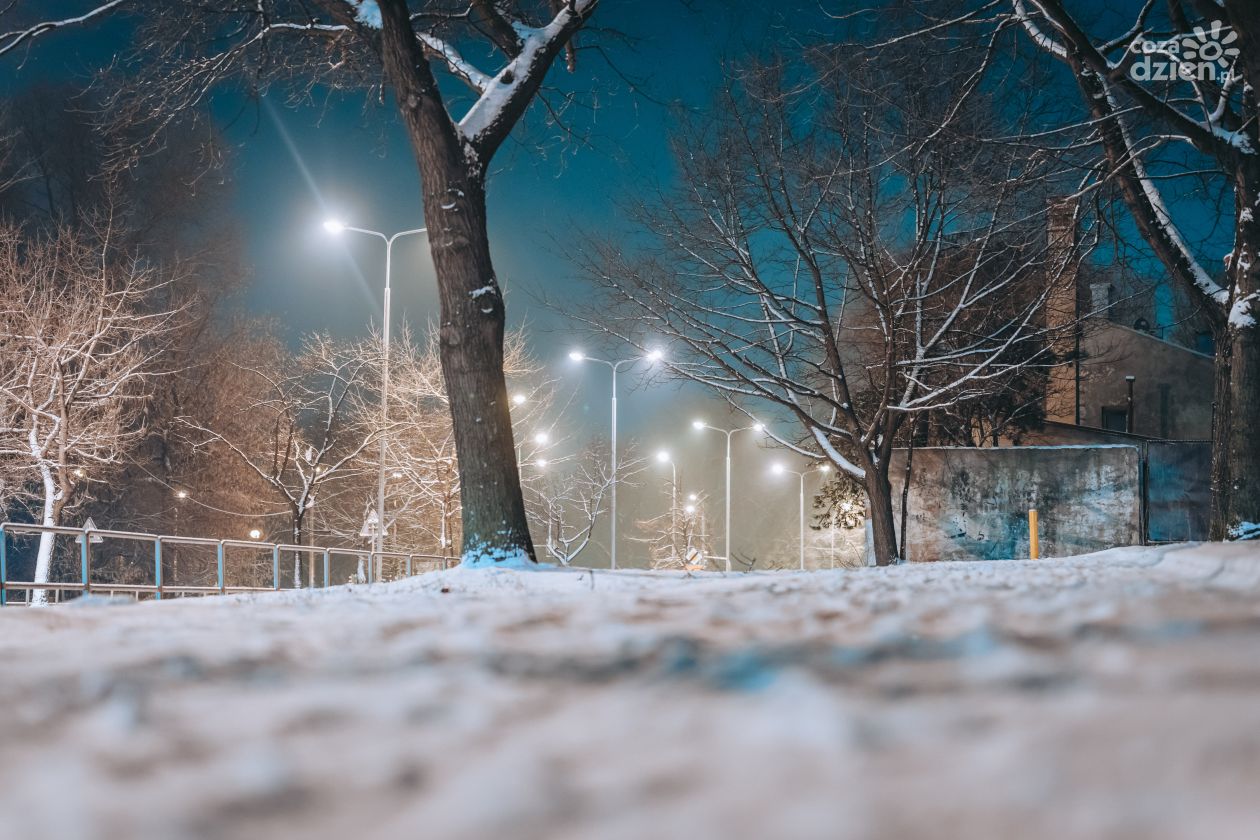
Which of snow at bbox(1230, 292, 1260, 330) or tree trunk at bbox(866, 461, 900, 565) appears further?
tree trunk at bbox(866, 461, 900, 565)

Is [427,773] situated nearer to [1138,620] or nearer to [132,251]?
[1138,620]

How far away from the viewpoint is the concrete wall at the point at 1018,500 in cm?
1598

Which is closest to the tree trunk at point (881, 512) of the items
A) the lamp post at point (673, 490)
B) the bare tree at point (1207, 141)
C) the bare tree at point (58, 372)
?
the bare tree at point (1207, 141)

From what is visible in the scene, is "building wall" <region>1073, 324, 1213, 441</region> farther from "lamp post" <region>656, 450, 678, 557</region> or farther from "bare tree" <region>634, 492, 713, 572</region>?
"bare tree" <region>634, 492, 713, 572</region>

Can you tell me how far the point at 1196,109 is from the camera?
11.8 m

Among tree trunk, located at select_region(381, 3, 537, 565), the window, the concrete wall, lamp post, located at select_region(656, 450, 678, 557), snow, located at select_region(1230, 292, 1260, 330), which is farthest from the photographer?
lamp post, located at select_region(656, 450, 678, 557)

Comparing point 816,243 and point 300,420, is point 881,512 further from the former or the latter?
point 300,420

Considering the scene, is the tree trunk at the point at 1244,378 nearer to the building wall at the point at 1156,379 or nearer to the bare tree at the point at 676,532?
the building wall at the point at 1156,379

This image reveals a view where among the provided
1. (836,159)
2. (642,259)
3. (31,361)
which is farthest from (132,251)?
(836,159)

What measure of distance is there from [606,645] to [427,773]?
39cm

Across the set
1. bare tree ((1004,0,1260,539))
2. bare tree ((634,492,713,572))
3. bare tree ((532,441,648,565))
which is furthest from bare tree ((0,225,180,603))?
bare tree ((634,492,713,572))

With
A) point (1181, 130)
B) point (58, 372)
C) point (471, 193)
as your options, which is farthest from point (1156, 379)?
point (58, 372)

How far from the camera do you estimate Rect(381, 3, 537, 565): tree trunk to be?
681cm

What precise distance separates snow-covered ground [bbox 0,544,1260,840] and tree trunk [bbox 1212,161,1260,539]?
8.57 m
